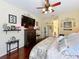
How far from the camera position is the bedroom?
17.1ft

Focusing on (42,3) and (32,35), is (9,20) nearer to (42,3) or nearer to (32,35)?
(42,3)

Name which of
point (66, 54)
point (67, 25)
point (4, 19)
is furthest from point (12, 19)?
point (67, 25)

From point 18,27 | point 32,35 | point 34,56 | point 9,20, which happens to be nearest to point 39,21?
point 32,35

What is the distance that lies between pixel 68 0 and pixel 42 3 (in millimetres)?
1349

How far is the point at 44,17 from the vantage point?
33.6 ft

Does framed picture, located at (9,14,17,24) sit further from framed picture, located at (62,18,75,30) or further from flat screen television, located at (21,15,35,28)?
framed picture, located at (62,18,75,30)

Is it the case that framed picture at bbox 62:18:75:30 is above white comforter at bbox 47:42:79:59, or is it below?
above

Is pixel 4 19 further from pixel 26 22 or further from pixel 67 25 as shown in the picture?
pixel 67 25

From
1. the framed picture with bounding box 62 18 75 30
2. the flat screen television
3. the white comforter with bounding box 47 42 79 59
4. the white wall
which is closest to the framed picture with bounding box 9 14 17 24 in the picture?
the white wall

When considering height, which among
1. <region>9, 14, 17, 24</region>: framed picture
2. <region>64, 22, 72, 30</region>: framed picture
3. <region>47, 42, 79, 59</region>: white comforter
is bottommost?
<region>47, 42, 79, 59</region>: white comforter

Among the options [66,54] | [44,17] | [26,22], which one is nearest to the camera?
[66,54]

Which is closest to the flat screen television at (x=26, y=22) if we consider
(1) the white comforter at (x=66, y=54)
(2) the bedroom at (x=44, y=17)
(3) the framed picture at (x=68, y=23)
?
(2) the bedroom at (x=44, y=17)

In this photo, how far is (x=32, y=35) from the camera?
8.20 metres

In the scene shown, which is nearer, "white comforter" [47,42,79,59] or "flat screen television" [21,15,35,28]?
"white comforter" [47,42,79,59]
